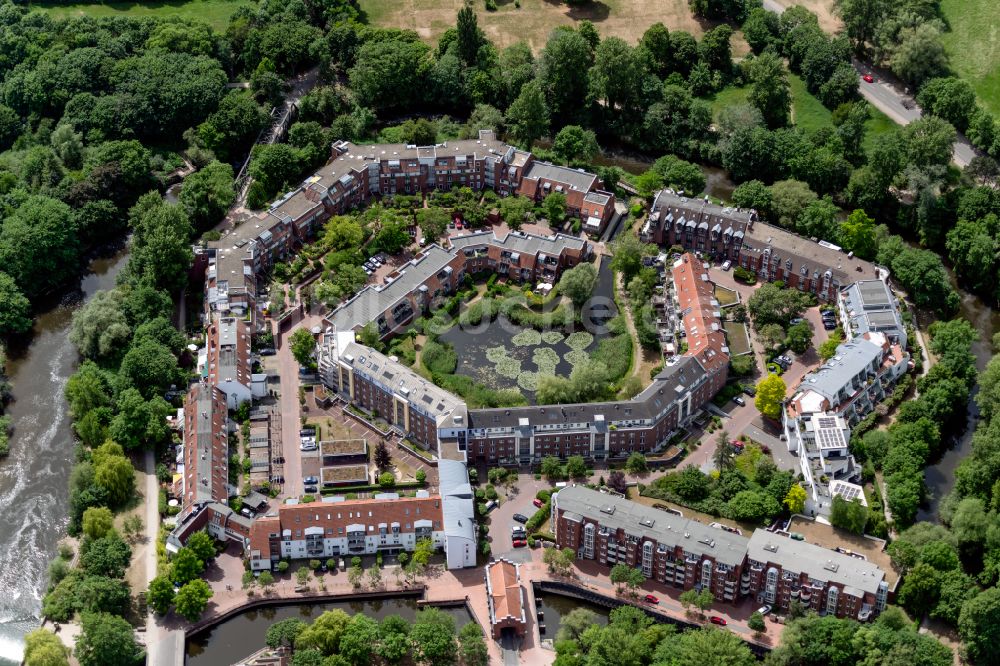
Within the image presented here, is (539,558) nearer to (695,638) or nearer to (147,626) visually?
(695,638)

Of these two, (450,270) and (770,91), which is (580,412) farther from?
(770,91)

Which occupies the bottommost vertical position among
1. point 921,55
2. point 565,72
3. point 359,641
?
point 359,641

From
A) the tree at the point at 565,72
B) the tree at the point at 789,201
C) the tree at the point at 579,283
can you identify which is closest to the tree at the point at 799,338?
the tree at the point at 789,201

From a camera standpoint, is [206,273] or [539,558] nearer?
[539,558]

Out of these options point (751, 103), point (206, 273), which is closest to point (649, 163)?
point (751, 103)

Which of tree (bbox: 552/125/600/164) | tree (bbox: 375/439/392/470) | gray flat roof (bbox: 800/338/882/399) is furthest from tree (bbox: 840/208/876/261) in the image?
tree (bbox: 375/439/392/470)

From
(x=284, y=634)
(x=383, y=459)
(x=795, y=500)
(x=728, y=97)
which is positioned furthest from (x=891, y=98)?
(x=284, y=634)
